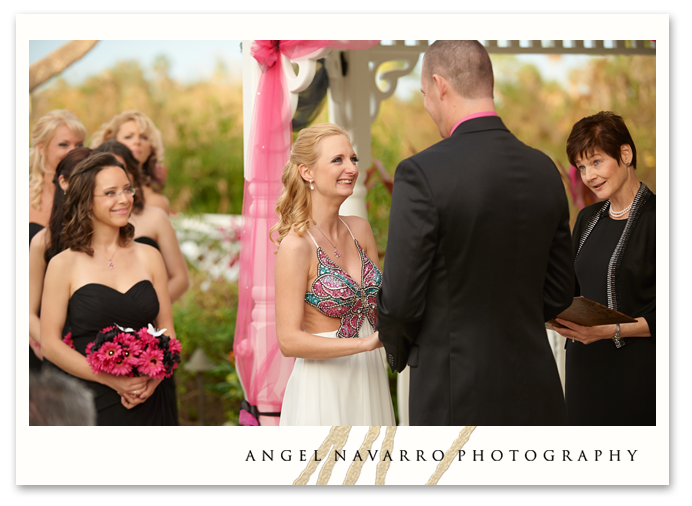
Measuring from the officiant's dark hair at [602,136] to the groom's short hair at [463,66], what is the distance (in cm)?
111

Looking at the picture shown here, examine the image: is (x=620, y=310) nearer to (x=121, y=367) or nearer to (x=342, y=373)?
(x=342, y=373)

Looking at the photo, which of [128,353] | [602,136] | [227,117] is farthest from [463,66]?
[227,117]

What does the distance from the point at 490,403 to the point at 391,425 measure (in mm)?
796

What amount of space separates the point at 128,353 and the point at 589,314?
2.27 meters

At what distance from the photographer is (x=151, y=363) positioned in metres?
3.21

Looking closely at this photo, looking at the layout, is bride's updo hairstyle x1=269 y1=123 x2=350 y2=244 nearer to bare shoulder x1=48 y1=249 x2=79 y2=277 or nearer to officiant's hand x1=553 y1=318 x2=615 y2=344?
bare shoulder x1=48 y1=249 x2=79 y2=277

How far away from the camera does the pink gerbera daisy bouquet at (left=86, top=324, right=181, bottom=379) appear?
3.15 metres

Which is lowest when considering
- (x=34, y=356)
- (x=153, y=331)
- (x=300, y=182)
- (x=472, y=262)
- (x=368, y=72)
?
(x=34, y=356)

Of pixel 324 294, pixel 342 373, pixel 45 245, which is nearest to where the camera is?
pixel 324 294

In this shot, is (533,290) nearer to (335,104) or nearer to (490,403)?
(490,403)
